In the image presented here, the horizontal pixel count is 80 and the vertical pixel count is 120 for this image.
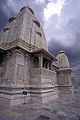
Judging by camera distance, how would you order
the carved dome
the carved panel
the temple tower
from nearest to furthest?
the carved panel
the temple tower
the carved dome

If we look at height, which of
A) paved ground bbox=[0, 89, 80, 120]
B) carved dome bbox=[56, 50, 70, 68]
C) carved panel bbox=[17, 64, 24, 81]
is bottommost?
paved ground bbox=[0, 89, 80, 120]

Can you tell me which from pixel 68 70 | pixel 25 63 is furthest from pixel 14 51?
pixel 68 70

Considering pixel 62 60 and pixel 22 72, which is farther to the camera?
pixel 62 60

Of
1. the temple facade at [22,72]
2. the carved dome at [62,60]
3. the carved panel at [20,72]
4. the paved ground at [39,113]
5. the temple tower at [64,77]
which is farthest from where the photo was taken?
the carved dome at [62,60]

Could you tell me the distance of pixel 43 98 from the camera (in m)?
10.0

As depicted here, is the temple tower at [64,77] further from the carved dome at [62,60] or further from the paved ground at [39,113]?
the paved ground at [39,113]

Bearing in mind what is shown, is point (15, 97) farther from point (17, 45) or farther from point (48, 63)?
point (48, 63)

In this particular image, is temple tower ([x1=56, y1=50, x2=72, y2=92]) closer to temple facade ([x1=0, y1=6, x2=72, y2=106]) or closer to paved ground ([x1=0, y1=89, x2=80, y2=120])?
temple facade ([x1=0, y1=6, x2=72, y2=106])

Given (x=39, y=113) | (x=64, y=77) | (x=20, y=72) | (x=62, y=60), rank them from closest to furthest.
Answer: (x=39, y=113) → (x=20, y=72) → (x=64, y=77) → (x=62, y=60)

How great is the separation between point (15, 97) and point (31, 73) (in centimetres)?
324

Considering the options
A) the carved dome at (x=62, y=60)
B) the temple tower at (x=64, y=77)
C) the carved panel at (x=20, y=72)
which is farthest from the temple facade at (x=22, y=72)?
the carved dome at (x=62, y=60)

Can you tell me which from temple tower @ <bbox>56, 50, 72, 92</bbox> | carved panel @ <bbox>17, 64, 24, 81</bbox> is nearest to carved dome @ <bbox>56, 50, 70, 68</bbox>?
temple tower @ <bbox>56, 50, 72, 92</bbox>

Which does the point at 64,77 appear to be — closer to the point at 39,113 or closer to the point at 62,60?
the point at 62,60

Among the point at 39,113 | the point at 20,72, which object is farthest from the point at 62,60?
the point at 39,113
